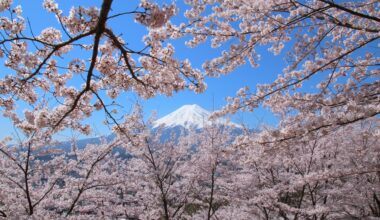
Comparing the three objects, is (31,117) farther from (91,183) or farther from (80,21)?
(91,183)

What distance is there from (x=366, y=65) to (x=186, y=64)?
3433mm

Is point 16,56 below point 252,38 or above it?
below

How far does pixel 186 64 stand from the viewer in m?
4.59

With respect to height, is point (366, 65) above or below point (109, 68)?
above

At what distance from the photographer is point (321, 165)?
1348 centimetres

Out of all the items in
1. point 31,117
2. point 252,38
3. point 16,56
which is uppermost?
point 252,38

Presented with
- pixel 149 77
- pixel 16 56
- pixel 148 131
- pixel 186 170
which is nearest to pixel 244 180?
pixel 186 170

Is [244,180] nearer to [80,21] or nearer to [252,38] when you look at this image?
[252,38]

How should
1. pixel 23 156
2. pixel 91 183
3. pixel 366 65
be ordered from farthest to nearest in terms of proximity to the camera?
pixel 91 183, pixel 23 156, pixel 366 65

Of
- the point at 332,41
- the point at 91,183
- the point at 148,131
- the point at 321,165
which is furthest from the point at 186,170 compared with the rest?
the point at 332,41

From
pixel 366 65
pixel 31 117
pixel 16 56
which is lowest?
pixel 31 117

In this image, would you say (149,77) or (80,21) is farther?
(149,77)

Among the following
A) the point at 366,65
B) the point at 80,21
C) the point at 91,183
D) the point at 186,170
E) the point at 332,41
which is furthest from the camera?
the point at 186,170

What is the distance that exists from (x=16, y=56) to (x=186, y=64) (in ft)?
7.50
